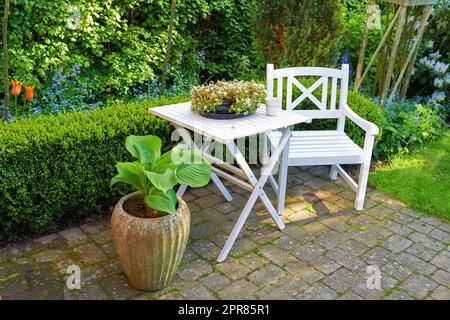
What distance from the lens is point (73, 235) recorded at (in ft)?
12.6

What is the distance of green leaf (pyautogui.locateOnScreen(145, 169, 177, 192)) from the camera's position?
2893mm

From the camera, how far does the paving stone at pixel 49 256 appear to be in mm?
3527

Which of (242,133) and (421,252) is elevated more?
(242,133)

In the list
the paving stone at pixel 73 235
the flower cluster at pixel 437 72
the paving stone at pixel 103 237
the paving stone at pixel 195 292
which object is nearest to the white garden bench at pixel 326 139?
the paving stone at pixel 195 292

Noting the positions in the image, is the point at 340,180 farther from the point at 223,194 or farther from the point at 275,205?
the point at 223,194

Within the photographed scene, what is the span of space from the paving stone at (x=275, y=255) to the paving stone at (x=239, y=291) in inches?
13.4

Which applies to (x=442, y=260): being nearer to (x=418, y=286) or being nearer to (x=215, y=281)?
(x=418, y=286)

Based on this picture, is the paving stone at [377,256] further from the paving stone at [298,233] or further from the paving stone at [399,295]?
the paving stone at [298,233]

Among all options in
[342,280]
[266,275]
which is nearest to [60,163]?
[266,275]

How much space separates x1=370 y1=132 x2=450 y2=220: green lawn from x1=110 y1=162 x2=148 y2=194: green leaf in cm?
257

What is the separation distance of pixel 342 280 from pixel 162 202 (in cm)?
139

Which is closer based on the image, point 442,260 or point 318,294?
point 318,294

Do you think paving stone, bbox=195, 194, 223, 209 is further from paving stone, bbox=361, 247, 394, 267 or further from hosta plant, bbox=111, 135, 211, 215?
paving stone, bbox=361, 247, 394, 267

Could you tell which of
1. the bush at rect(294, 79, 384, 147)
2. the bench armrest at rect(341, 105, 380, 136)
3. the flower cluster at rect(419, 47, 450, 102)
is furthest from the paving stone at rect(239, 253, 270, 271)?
the flower cluster at rect(419, 47, 450, 102)
